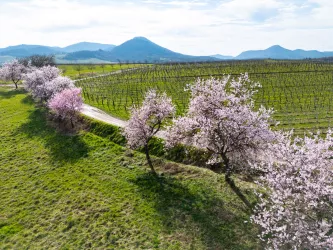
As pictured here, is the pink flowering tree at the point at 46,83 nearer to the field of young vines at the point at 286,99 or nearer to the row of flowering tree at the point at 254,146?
the field of young vines at the point at 286,99

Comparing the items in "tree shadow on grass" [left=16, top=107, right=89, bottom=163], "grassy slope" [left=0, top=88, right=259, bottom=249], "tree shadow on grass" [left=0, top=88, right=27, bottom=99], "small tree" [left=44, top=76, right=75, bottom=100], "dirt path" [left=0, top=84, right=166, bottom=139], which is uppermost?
→ "small tree" [left=44, top=76, right=75, bottom=100]

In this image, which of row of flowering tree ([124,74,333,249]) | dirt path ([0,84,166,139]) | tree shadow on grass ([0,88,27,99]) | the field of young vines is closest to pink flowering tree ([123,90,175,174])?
row of flowering tree ([124,74,333,249])

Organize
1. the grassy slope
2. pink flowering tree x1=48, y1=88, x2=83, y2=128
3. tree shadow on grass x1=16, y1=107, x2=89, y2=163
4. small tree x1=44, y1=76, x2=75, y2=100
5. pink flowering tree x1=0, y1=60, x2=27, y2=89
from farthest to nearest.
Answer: pink flowering tree x1=0, y1=60, x2=27, y2=89, small tree x1=44, y1=76, x2=75, y2=100, pink flowering tree x1=48, y1=88, x2=83, y2=128, tree shadow on grass x1=16, y1=107, x2=89, y2=163, the grassy slope

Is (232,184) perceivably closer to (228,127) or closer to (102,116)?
(228,127)

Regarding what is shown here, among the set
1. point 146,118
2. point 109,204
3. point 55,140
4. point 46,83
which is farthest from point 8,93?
point 109,204

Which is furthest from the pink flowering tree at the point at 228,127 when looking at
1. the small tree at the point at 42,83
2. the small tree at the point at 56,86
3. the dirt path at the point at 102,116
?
the small tree at the point at 42,83

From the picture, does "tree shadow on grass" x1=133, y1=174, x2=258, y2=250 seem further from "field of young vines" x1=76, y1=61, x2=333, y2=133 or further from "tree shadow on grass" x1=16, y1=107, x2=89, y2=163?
"field of young vines" x1=76, y1=61, x2=333, y2=133

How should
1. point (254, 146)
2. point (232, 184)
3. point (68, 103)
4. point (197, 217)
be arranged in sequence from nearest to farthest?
point (197, 217)
point (254, 146)
point (232, 184)
point (68, 103)
